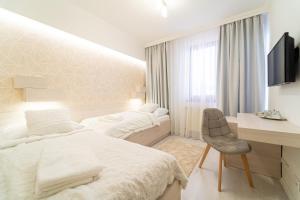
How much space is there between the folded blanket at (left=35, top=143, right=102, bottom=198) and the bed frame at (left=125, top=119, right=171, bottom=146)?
1329 millimetres

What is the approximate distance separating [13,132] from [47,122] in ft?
1.10

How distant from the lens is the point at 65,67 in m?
2.37

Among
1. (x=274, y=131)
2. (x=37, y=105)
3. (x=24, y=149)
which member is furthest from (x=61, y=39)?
(x=274, y=131)

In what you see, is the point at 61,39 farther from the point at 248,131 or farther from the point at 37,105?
the point at 248,131

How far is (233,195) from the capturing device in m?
1.46

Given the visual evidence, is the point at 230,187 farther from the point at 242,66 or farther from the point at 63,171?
the point at 242,66

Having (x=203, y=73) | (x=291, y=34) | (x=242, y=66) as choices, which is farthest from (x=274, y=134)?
(x=203, y=73)

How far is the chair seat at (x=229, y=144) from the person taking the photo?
1.57 metres

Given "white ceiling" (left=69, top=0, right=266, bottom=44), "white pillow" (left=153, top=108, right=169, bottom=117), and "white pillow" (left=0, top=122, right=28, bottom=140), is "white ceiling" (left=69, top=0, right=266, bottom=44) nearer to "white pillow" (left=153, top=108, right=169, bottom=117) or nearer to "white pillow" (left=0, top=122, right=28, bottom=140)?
"white pillow" (left=153, top=108, right=169, bottom=117)

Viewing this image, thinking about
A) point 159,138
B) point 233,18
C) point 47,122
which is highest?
point 233,18

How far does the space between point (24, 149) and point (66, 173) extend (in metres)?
0.90

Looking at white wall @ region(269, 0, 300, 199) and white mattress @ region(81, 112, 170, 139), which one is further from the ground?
white wall @ region(269, 0, 300, 199)

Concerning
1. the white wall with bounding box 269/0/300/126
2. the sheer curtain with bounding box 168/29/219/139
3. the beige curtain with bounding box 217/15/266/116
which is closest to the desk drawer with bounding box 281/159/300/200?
the white wall with bounding box 269/0/300/126

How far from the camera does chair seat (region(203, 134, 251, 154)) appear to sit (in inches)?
61.7
